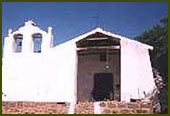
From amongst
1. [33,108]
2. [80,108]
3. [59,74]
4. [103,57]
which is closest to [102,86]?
[103,57]

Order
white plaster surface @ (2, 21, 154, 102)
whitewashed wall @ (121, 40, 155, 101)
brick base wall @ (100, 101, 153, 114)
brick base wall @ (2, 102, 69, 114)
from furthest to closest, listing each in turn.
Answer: white plaster surface @ (2, 21, 154, 102), whitewashed wall @ (121, 40, 155, 101), brick base wall @ (2, 102, 69, 114), brick base wall @ (100, 101, 153, 114)

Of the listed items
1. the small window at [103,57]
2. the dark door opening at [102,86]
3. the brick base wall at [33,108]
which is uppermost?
the small window at [103,57]

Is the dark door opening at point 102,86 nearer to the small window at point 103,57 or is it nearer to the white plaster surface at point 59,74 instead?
the small window at point 103,57

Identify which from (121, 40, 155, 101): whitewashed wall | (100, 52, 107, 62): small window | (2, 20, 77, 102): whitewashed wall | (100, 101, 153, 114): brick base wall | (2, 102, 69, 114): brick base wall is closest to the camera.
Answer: (100, 101, 153, 114): brick base wall

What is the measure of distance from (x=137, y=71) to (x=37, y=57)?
4931mm

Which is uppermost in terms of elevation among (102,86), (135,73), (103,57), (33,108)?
(103,57)

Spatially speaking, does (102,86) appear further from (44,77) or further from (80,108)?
(80,108)

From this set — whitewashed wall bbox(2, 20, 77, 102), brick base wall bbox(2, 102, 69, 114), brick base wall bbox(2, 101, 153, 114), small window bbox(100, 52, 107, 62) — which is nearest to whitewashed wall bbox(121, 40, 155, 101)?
Result: brick base wall bbox(2, 101, 153, 114)

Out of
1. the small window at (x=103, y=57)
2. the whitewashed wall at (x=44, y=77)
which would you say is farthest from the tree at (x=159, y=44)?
the whitewashed wall at (x=44, y=77)

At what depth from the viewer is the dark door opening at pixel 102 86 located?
18031 millimetres

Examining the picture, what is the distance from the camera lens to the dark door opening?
18.0m

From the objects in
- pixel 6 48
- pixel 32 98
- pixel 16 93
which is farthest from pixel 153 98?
pixel 6 48

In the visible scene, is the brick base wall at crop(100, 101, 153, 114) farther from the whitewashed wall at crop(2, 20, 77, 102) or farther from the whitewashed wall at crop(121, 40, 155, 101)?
the whitewashed wall at crop(2, 20, 77, 102)

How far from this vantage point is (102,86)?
18.3 metres
